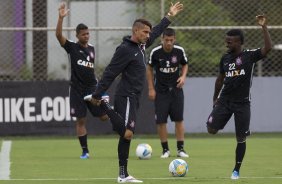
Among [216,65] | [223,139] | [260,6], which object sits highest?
[260,6]

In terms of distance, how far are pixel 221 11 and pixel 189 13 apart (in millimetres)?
751

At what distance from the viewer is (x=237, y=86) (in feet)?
38.5

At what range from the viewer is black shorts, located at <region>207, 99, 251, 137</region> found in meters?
11.6

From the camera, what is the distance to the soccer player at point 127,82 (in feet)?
36.0

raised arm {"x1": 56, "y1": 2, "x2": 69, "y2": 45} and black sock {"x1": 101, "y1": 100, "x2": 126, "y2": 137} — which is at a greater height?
raised arm {"x1": 56, "y1": 2, "x2": 69, "y2": 45}

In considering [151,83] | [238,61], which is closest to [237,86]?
[238,61]

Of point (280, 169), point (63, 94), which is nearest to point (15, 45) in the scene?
point (63, 94)

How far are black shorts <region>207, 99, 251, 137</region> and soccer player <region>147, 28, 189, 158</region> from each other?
301 cm

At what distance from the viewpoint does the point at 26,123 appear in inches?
763

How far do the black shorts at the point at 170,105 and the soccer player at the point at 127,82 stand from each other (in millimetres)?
3987

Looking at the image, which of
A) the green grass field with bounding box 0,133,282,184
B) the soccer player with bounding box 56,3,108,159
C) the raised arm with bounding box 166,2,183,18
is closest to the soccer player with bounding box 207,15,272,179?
the green grass field with bounding box 0,133,282,184

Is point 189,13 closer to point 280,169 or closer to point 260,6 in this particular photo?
point 260,6

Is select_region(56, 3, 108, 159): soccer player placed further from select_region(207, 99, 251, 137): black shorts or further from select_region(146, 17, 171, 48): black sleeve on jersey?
select_region(207, 99, 251, 137): black shorts

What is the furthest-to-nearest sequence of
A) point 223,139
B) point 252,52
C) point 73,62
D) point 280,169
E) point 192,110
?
point 192,110, point 223,139, point 73,62, point 280,169, point 252,52
